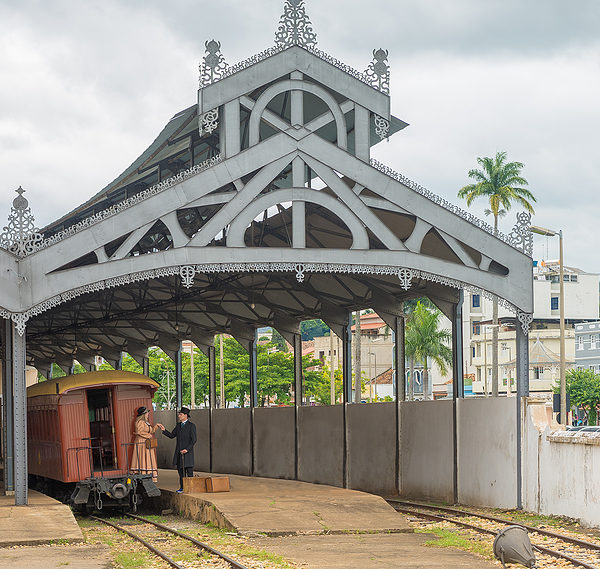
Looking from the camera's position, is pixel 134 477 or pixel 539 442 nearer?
pixel 539 442

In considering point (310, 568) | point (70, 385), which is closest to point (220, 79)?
point (70, 385)

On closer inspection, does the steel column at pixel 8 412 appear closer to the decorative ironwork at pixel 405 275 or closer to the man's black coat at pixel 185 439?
the man's black coat at pixel 185 439

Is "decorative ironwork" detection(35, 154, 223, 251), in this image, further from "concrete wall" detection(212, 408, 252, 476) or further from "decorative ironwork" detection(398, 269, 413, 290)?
"concrete wall" detection(212, 408, 252, 476)

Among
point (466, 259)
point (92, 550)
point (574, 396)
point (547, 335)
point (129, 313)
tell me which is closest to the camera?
point (92, 550)

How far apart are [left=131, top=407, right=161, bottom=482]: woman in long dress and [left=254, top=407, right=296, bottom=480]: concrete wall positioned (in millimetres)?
6118

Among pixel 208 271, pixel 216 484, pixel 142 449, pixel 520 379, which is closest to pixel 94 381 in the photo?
pixel 142 449

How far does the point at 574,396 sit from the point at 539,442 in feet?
199

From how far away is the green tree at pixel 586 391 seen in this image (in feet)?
246

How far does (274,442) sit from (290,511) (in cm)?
1059

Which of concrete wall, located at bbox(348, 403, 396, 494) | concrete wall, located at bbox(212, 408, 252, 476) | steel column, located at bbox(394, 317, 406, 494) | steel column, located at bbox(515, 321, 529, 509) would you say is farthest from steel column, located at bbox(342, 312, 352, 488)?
steel column, located at bbox(515, 321, 529, 509)

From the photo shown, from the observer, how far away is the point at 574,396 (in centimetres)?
7569

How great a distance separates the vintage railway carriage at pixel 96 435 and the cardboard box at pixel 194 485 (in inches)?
34.9

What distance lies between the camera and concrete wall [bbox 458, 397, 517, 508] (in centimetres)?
1861

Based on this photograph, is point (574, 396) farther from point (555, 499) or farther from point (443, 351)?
point (555, 499)
